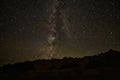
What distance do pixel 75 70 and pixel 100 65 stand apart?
9.31 feet

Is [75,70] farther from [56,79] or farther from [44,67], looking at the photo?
[44,67]

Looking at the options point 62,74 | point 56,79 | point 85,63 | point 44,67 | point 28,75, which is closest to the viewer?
point 56,79

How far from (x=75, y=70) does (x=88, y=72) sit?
5.71ft

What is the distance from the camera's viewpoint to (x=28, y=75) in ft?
91.5

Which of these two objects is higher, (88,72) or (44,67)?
(88,72)

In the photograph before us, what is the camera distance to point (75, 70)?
27.1 metres

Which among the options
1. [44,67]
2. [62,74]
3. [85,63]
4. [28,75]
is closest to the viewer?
[62,74]

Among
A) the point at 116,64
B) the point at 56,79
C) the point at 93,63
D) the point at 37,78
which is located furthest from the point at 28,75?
the point at 116,64

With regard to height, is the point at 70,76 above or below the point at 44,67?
above

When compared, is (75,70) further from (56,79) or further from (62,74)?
(56,79)

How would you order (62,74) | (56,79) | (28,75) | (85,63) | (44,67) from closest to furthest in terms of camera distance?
(56,79) → (62,74) → (28,75) → (85,63) → (44,67)

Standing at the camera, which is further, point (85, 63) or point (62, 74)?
point (85, 63)

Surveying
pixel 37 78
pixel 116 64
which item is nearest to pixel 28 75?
pixel 37 78

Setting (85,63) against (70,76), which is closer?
(70,76)
